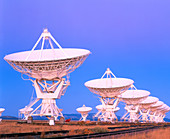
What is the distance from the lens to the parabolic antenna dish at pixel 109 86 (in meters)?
53.0

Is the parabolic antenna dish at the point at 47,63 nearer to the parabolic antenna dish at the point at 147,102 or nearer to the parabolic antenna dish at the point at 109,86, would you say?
the parabolic antenna dish at the point at 109,86

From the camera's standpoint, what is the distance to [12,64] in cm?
3838

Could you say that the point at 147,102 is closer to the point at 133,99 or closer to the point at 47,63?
the point at 133,99

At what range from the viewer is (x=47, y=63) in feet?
121

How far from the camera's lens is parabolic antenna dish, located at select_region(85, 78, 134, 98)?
52953 mm

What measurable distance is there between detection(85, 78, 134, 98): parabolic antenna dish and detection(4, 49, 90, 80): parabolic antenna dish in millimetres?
14365

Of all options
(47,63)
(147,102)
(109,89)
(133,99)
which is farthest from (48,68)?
(147,102)

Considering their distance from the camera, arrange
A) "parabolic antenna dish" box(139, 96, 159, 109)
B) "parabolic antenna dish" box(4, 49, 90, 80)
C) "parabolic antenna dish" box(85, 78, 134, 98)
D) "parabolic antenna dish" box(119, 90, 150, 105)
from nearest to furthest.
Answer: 1. "parabolic antenna dish" box(4, 49, 90, 80)
2. "parabolic antenna dish" box(85, 78, 134, 98)
3. "parabolic antenna dish" box(119, 90, 150, 105)
4. "parabolic antenna dish" box(139, 96, 159, 109)

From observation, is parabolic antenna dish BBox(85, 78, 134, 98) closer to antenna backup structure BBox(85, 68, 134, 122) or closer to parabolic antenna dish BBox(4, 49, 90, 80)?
antenna backup structure BBox(85, 68, 134, 122)

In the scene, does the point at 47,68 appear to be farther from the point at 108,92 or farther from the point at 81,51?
the point at 108,92

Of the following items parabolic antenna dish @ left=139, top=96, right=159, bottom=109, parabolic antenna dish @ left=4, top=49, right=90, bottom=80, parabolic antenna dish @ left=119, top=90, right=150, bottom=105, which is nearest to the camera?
parabolic antenna dish @ left=4, top=49, right=90, bottom=80

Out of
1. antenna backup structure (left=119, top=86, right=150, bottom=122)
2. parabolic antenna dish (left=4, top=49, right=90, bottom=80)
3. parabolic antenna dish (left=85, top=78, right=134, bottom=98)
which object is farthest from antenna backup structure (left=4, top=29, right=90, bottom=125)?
antenna backup structure (left=119, top=86, right=150, bottom=122)

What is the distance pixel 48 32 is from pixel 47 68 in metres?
6.17

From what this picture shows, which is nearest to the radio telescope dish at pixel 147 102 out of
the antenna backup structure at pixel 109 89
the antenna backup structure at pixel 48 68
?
the antenna backup structure at pixel 109 89
